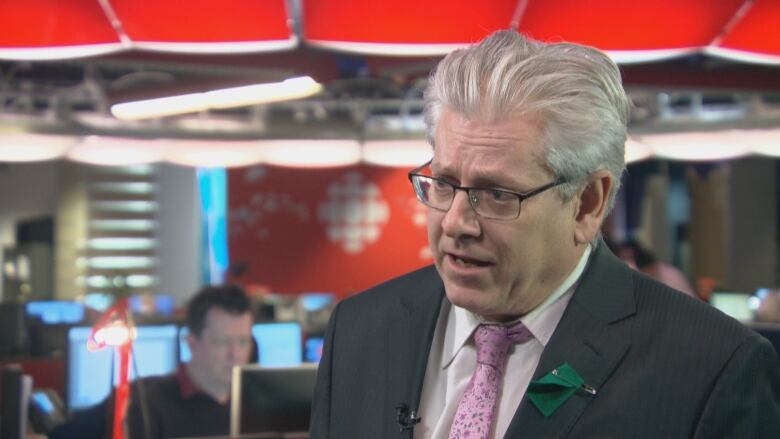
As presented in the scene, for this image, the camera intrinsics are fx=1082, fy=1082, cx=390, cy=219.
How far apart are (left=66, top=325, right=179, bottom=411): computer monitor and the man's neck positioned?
47cm

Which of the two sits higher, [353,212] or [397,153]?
[397,153]

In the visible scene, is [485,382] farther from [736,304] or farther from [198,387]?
[736,304]

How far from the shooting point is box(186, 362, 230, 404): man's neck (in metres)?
3.84

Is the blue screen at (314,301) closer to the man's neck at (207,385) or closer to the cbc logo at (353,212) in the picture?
the cbc logo at (353,212)

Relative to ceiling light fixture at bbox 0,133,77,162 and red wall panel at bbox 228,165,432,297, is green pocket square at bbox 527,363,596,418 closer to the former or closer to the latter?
ceiling light fixture at bbox 0,133,77,162

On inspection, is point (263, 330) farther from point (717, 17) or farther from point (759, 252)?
point (759, 252)

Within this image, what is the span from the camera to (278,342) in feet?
20.4

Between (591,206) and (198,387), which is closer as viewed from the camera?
(591,206)

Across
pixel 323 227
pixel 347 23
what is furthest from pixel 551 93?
pixel 323 227

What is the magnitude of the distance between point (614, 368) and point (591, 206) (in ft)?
0.65

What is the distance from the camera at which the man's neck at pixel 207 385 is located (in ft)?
12.6

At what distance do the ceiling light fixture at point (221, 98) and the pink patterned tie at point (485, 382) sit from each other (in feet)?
7.01

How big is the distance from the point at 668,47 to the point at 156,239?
9.72 meters

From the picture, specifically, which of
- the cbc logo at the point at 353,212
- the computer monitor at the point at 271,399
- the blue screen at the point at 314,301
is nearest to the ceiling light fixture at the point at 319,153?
the blue screen at the point at 314,301
